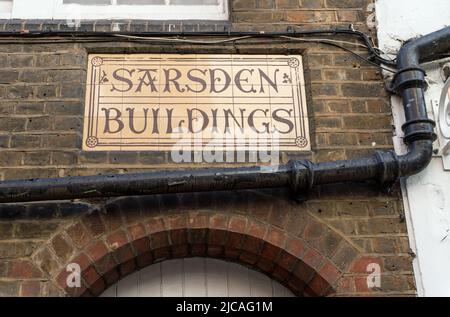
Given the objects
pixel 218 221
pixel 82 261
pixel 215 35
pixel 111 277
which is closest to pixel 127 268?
pixel 111 277

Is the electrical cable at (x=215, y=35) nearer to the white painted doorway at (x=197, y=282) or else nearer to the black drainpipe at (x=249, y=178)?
the black drainpipe at (x=249, y=178)

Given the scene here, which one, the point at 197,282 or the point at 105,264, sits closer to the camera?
the point at 105,264

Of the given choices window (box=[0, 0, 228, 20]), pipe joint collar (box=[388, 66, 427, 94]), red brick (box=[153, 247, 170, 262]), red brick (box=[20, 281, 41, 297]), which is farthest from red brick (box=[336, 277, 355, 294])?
window (box=[0, 0, 228, 20])

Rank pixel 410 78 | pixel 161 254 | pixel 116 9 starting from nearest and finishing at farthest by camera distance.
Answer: pixel 161 254, pixel 410 78, pixel 116 9

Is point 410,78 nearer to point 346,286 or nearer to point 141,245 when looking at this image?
point 346,286

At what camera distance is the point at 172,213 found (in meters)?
4.35

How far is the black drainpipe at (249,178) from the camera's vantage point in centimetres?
420

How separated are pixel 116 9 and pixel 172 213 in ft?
5.72

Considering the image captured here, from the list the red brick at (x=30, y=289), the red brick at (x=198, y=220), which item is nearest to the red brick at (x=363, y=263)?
the red brick at (x=198, y=220)

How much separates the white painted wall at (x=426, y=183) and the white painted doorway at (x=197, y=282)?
0.89 m

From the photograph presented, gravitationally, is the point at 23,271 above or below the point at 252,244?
below

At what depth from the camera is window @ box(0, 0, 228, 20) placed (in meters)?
5.06
